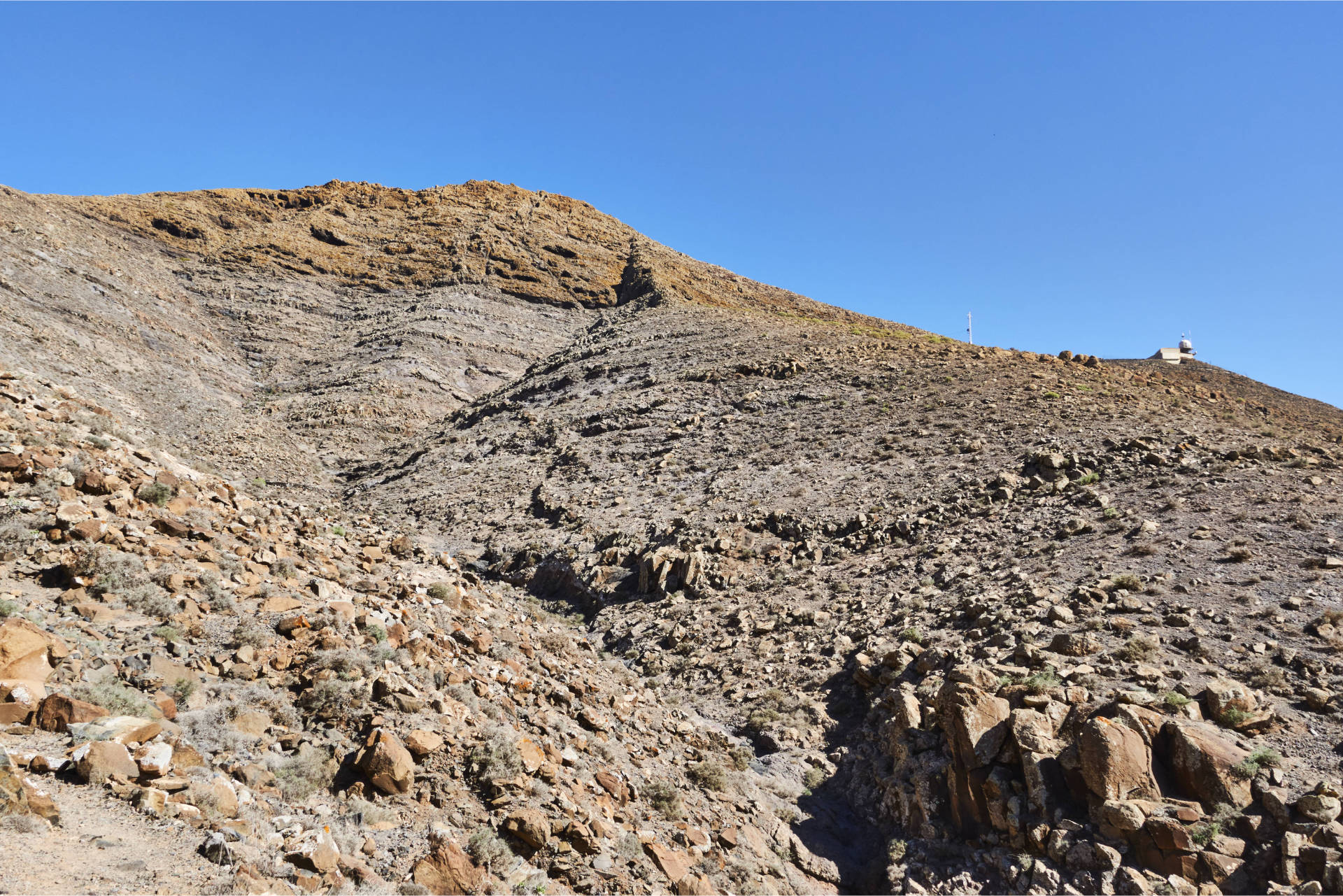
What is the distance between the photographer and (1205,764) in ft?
21.2

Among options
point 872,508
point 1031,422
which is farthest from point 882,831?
point 1031,422

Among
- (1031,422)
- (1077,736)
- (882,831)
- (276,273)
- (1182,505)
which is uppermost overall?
(276,273)

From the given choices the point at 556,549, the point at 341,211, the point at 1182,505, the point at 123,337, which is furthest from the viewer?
the point at 341,211

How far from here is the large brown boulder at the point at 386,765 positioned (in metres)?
5.52

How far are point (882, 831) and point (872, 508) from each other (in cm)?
824

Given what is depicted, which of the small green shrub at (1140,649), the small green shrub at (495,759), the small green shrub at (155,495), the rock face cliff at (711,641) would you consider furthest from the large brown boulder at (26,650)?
the small green shrub at (1140,649)

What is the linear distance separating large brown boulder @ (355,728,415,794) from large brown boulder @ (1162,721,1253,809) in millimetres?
7164

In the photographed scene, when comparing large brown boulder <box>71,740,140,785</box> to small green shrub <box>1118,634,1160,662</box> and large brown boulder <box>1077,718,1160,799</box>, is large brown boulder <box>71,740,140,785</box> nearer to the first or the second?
large brown boulder <box>1077,718,1160,799</box>

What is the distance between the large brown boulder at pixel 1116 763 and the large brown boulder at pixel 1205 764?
0.23 meters

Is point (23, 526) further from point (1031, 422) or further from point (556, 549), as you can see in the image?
point (1031, 422)

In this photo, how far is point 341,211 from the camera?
5353 cm

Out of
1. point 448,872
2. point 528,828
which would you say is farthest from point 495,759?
point 448,872

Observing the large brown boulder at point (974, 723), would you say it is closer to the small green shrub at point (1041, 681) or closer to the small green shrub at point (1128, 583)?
the small green shrub at point (1041, 681)

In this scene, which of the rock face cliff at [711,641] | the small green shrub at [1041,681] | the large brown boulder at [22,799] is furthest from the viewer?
the small green shrub at [1041,681]
